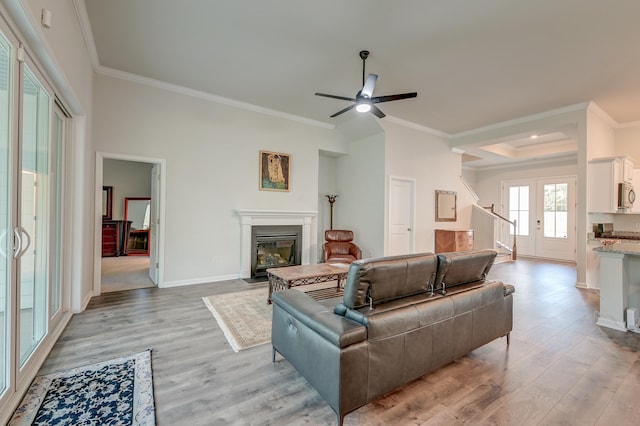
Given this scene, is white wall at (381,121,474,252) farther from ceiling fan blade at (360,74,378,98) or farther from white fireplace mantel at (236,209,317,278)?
ceiling fan blade at (360,74,378,98)

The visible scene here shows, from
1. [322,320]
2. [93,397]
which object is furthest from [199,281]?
[322,320]

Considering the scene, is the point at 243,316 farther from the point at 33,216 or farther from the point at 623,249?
the point at 623,249

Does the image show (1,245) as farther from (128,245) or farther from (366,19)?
(128,245)

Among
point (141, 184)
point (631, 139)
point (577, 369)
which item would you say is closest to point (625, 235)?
point (631, 139)

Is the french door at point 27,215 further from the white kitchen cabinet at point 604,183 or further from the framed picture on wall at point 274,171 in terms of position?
the white kitchen cabinet at point 604,183

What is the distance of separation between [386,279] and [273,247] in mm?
4098

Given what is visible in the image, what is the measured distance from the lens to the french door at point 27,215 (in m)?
1.72

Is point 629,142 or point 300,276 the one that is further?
point 629,142

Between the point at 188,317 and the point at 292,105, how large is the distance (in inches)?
157

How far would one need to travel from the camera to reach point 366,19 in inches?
118

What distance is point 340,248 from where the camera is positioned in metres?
5.95

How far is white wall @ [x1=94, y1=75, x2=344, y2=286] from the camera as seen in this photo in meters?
4.30

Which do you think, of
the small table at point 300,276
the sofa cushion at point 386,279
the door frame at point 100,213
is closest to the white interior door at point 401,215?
the small table at point 300,276

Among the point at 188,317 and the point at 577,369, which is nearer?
the point at 577,369
